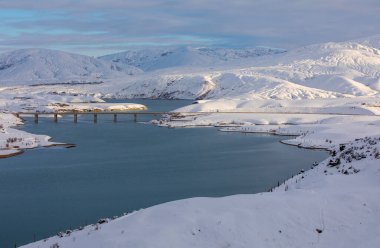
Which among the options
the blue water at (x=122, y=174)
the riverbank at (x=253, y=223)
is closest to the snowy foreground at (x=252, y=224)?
the riverbank at (x=253, y=223)

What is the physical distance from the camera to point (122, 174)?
4419 cm

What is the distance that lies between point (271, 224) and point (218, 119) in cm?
8231

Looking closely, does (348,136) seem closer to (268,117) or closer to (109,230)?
(268,117)

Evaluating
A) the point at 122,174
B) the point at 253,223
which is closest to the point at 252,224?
the point at 253,223

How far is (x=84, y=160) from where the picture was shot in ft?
173

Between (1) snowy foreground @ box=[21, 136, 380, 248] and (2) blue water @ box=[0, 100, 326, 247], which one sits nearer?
(1) snowy foreground @ box=[21, 136, 380, 248]

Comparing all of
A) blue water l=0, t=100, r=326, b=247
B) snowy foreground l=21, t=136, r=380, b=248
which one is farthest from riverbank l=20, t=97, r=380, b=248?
blue water l=0, t=100, r=326, b=247

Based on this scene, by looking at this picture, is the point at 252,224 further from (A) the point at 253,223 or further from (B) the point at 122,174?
(B) the point at 122,174

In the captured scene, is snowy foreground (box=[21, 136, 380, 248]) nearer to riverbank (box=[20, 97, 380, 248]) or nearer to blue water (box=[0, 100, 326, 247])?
riverbank (box=[20, 97, 380, 248])

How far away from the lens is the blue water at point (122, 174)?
1184 inches

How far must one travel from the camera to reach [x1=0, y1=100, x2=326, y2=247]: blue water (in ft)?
98.6

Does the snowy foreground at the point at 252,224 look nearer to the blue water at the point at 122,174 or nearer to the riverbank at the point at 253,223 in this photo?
the riverbank at the point at 253,223

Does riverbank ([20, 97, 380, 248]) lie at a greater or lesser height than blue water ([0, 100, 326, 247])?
greater

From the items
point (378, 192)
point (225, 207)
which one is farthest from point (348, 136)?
point (225, 207)
